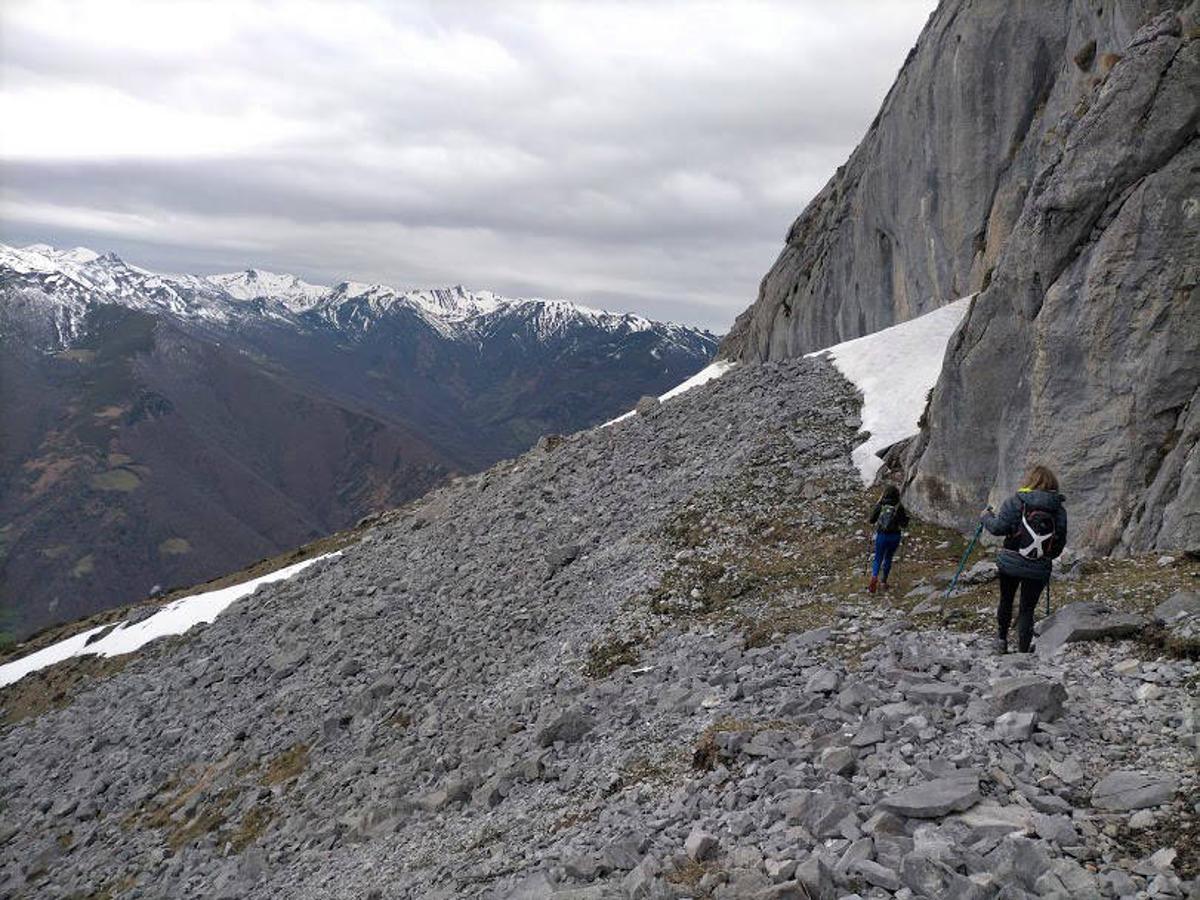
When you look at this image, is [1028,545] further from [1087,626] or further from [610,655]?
[610,655]

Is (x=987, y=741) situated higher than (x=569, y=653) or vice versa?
(x=987, y=741)

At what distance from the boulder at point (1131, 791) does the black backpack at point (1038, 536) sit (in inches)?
188

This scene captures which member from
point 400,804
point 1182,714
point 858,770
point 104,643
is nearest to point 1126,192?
point 1182,714

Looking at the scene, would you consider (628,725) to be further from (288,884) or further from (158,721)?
(158,721)

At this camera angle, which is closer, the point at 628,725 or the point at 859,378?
the point at 628,725

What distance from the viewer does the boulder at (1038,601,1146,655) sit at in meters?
13.1

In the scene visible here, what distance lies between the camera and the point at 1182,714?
34.5 feet

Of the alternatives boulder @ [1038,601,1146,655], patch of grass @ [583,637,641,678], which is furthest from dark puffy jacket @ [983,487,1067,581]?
patch of grass @ [583,637,641,678]

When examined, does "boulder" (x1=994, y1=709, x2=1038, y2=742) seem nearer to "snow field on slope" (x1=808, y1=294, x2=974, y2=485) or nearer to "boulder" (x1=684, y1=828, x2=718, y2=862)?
"boulder" (x1=684, y1=828, x2=718, y2=862)

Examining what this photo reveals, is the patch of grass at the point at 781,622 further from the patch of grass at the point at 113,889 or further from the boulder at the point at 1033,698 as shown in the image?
the patch of grass at the point at 113,889

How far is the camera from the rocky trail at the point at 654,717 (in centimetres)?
958

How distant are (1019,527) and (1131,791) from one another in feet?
18.0

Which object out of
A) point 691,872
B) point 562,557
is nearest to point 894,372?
point 562,557

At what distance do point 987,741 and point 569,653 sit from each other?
522 inches
